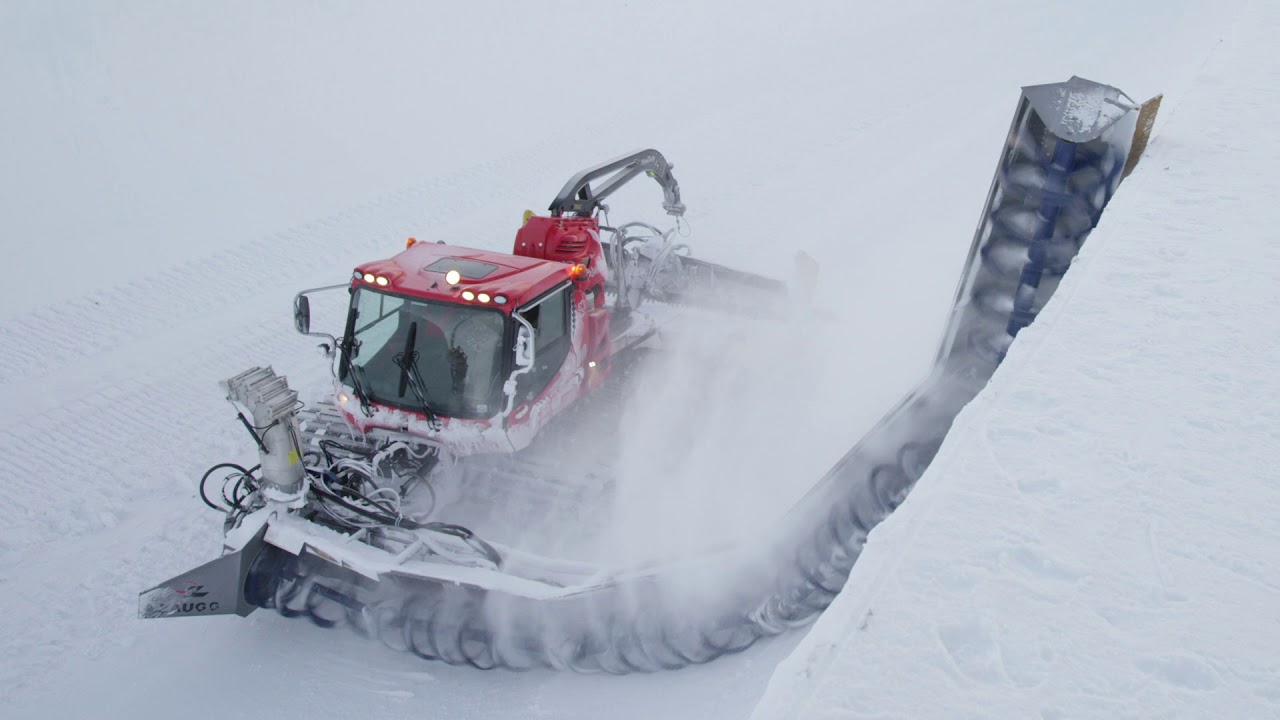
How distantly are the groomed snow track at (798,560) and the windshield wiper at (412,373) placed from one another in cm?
103

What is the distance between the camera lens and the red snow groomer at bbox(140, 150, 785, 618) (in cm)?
487

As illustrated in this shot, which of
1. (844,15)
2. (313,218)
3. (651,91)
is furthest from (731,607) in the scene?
(844,15)

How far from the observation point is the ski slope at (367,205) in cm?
519

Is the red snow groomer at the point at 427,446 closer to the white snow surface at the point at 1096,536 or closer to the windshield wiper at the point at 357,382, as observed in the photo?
the windshield wiper at the point at 357,382

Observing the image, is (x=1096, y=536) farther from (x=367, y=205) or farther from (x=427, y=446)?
(x=367, y=205)

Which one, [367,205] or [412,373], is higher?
[412,373]

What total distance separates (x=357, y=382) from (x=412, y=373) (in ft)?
1.23

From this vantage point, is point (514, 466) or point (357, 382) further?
point (514, 466)

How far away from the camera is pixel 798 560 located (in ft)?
16.8

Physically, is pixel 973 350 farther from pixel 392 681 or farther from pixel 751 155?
pixel 751 155

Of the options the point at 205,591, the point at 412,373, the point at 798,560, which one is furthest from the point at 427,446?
the point at 798,560

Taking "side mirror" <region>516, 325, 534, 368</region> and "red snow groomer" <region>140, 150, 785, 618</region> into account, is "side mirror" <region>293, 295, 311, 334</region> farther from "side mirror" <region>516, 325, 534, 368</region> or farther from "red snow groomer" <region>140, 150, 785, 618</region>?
"side mirror" <region>516, 325, 534, 368</region>

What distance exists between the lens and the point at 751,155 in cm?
1284

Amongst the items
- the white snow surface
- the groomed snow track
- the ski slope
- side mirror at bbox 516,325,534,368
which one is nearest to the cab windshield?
side mirror at bbox 516,325,534,368
